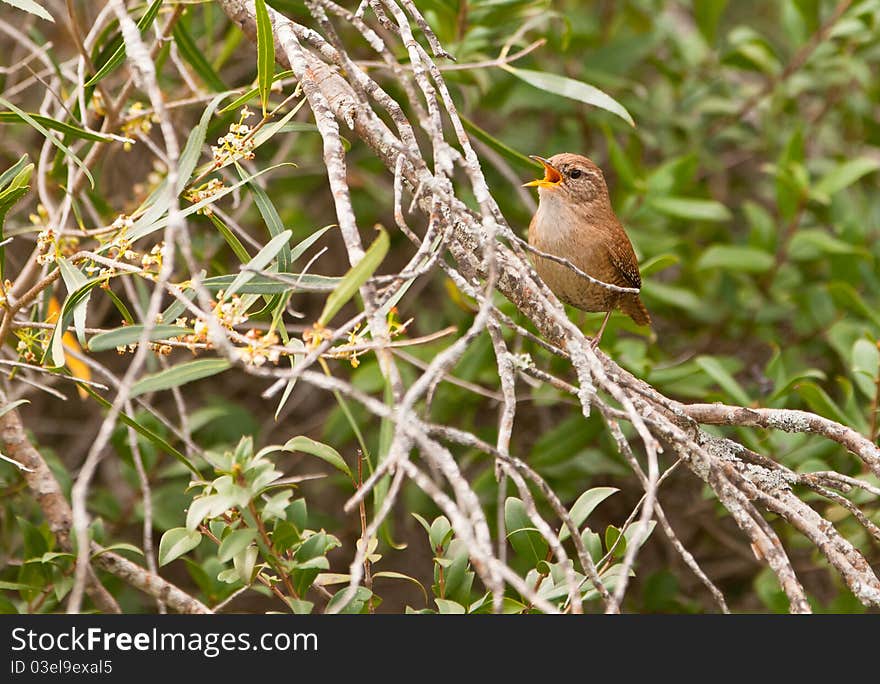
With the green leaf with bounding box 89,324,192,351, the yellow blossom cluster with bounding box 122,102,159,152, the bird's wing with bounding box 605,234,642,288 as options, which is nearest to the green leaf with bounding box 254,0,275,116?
the yellow blossom cluster with bounding box 122,102,159,152

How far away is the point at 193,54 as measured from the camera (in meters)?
3.16

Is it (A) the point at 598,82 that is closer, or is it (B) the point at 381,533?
(B) the point at 381,533

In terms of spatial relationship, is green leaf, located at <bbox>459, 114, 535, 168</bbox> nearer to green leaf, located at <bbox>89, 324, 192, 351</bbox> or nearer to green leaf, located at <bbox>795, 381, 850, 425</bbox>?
green leaf, located at <bbox>795, 381, 850, 425</bbox>

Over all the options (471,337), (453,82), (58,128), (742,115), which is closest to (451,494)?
(453,82)

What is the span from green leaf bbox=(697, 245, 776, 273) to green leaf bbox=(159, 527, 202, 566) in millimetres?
2608

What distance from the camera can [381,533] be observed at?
2.68 metres

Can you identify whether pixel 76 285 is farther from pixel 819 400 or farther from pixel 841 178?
pixel 841 178

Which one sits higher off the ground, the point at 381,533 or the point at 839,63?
the point at 839,63

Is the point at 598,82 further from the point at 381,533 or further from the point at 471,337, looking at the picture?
the point at 471,337

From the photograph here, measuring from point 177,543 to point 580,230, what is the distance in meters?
2.11

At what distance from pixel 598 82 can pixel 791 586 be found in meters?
3.03

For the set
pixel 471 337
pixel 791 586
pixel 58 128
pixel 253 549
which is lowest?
pixel 791 586

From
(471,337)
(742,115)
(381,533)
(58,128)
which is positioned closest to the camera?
(471,337)

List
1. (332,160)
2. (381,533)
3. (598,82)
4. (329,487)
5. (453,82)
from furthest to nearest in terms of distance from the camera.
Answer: (329,487) → (598,82) → (453,82) → (381,533) → (332,160)
